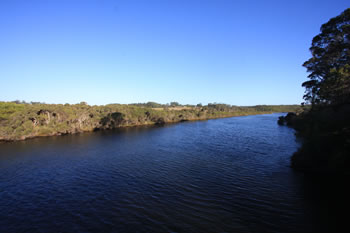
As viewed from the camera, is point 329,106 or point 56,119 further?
point 56,119

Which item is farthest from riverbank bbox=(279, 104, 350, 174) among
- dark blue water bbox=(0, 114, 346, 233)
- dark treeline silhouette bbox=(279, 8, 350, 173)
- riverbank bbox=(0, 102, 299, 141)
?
riverbank bbox=(0, 102, 299, 141)

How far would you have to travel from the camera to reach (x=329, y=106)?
2505 centimetres

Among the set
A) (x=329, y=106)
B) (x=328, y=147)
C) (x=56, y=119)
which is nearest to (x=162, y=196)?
(x=328, y=147)

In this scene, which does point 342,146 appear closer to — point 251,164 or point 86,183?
point 251,164

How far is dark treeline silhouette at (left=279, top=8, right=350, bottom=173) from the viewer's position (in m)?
17.4

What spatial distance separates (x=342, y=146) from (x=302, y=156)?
5080 mm

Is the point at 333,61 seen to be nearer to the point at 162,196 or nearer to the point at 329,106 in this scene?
the point at 329,106

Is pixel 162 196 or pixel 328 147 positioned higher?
pixel 328 147

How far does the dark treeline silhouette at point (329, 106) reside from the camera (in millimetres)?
17391

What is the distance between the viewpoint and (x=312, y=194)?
1520cm

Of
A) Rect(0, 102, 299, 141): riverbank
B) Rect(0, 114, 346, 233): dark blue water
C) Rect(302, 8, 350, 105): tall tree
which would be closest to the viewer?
Rect(0, 114, 346, 233): dark blue water

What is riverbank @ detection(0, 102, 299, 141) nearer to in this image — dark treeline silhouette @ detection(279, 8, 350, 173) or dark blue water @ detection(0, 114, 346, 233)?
dark blue water @ detection(0, 114, 346, 233)

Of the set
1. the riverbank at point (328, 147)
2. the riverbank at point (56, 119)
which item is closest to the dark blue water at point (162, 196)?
the riverbank at point (328, 147)

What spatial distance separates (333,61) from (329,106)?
861 cm
